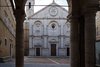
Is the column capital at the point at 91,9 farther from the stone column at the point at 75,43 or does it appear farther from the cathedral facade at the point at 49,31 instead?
the cathedral facade at the point at 49,31

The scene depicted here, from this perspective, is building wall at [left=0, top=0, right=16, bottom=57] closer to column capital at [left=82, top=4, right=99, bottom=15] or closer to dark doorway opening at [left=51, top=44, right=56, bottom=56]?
column capital at [left=82, top=4, right=99, bottom=15]

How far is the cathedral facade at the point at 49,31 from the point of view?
61531 mm

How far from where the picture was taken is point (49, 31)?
204ft

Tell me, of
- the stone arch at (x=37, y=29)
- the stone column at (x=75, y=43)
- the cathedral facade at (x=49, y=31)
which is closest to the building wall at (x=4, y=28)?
the stone column at (x=75, y=43)

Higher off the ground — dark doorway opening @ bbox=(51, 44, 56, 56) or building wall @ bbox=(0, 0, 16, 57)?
building wall @ bbox=(0, 0, 16, 57)

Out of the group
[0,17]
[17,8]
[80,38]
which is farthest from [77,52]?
[0,17]

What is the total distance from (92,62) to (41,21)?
174 feet

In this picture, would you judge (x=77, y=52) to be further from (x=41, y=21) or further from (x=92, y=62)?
(x=41, y=21)

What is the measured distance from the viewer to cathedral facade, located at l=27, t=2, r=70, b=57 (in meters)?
61.5

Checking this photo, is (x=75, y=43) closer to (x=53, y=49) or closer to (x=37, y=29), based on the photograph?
(x=53, y=49)

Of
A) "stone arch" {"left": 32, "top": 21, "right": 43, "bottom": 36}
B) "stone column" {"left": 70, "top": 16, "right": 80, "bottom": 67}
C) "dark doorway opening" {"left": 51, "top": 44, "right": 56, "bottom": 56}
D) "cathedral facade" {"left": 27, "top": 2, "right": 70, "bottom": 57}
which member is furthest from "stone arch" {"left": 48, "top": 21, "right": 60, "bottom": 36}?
"stone column" {"left": 70, "top": 16, "right": 80, "bottom": 67}

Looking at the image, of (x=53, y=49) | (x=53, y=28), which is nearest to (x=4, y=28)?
(x=53, y=49)

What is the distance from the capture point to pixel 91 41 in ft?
32.4

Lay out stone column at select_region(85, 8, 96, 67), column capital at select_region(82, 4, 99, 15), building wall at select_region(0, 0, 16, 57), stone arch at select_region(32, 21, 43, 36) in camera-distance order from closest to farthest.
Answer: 1. column capital at select_region(82, 4, 99, 15)
2. stone column at select_region(85, 8, 96, 67)
3. building wall at select_region(0, 0, 16, 57)
4. stone arch at select_region(32, 21, 43, 36)
